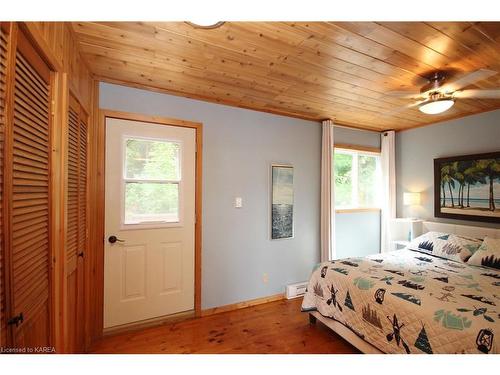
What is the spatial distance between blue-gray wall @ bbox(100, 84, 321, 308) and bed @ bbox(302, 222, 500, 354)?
2.49ft

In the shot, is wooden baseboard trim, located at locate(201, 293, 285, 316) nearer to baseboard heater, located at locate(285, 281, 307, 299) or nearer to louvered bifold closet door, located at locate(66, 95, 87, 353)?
baseboard heater, located at locate(285, 281, 307, 299)

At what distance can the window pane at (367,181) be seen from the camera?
12.9 feet

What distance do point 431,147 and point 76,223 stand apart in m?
4.45

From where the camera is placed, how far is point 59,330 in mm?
1315

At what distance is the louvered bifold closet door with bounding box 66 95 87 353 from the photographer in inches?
63.0

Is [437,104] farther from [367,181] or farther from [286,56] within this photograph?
[367,181]

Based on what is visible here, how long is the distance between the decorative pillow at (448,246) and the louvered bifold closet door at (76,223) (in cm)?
357

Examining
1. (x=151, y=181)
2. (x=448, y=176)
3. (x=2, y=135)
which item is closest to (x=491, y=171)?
(x=448, y=176)

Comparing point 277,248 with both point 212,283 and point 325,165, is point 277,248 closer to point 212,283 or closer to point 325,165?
point 212,283

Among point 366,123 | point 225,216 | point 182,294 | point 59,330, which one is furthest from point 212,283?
point 366,123

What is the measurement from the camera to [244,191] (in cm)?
289

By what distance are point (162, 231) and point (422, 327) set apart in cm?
228

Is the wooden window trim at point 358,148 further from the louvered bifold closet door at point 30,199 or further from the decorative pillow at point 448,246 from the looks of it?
the louvered bifold closet door at point 30,199

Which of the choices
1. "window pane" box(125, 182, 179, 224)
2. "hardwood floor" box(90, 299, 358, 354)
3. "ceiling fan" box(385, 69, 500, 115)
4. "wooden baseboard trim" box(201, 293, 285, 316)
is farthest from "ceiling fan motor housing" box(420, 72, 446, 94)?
"wooden baseboard trim" box(201, 293, 285, 316)
